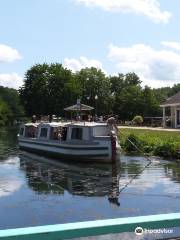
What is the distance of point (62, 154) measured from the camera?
98.1 feet

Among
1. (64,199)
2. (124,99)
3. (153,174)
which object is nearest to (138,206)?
(64,199)

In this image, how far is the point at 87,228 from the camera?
4098mm

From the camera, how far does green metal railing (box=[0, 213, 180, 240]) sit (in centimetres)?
397

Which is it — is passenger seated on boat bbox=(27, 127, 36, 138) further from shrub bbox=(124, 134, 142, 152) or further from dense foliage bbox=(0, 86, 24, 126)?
dense foliage bbox=(0, 86, 24, 126)

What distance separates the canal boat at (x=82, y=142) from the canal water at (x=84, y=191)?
28.1 inches

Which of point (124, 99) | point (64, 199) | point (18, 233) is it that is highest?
point (124, 99)

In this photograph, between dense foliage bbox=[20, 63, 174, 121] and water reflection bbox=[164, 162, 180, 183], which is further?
dense foliage bbox=[20, 63, 174, 121]

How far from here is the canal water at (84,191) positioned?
44.7 feet

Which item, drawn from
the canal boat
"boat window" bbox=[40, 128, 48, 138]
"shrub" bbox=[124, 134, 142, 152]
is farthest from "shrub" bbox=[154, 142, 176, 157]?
"boat window" bbox=[40, 128, 48, 138]

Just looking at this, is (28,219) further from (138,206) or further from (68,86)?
(68,86)

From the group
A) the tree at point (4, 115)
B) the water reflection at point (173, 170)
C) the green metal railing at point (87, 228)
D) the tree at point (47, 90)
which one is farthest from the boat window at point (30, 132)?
the tree at point (4, 115)

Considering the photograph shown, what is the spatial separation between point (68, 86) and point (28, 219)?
83.1 metres

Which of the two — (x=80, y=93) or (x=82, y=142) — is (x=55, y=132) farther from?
(x=80, y=93)

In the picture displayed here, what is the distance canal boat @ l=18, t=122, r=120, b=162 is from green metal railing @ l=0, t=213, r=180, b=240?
22.8 meters
